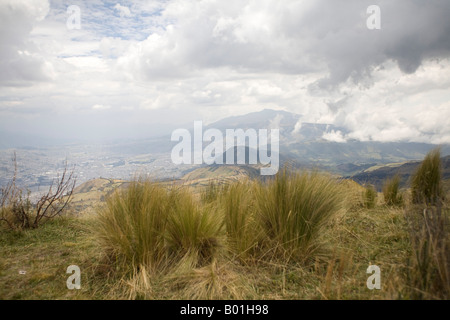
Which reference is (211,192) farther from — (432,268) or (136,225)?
(432,268)

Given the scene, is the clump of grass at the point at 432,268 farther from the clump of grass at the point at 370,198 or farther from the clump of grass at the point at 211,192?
the clump of grass at the point at 370,198

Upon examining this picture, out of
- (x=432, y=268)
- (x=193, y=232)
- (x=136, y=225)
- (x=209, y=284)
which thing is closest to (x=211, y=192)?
(x=193, y=232)

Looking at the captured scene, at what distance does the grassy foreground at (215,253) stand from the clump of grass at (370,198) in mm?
2417

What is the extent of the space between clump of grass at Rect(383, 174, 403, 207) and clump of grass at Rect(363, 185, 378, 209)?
0.99 feet

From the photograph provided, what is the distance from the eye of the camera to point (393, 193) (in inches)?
267

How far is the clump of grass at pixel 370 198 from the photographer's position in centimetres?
651

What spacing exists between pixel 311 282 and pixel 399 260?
1195mm

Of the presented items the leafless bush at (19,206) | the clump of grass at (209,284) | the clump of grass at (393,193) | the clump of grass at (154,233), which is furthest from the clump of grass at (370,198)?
the leafless bush at (19,206)

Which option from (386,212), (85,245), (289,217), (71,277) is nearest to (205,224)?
(289,217)

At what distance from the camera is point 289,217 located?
345 cm

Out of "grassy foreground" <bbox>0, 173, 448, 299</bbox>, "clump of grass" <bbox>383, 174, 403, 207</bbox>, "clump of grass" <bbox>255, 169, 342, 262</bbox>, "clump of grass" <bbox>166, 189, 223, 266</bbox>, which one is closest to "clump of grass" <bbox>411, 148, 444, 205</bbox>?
"clump of grass" <bbox>383, 174, 403, 207</bbox>

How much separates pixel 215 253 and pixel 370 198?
4.87 m

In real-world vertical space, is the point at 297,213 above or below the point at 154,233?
above
